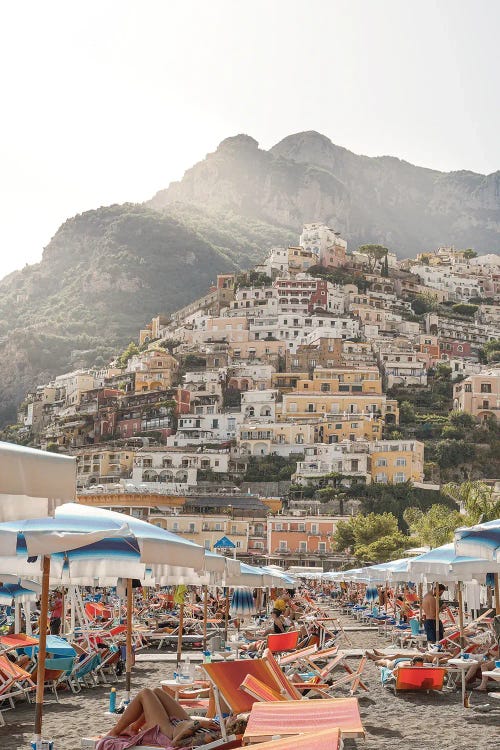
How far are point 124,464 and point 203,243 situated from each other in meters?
98.1

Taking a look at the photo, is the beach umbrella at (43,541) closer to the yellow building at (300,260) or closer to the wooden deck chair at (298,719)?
the wooden deck chair at (298,719)

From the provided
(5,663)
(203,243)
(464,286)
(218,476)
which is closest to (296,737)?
(5,663)

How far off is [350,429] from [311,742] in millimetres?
73250

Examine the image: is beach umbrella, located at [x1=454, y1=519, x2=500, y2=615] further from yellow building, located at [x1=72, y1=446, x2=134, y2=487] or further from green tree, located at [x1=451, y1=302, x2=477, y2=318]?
green tree, located at [x1=451, y1=302, x2=477, y2=318]

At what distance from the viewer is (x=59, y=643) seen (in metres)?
12.0

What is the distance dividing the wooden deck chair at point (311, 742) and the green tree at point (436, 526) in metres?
30.0

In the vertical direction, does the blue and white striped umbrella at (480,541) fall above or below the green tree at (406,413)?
below

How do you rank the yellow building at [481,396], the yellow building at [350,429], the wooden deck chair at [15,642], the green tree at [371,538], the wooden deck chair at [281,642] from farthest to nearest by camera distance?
the yellow building at [481,396] → the yellow building at [350,429] → the green tree at [371,538] → the wooden deck chair at [281,642] → the wooden deck chair at [15,642]

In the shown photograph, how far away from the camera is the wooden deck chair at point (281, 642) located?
13.5 metres

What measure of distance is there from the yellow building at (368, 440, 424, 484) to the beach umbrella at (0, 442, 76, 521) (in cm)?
6752

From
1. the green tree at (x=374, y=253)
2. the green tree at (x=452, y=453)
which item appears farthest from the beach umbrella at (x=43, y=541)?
the green tree at (x=374, y=253)

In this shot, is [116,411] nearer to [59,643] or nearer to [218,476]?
[218,476]

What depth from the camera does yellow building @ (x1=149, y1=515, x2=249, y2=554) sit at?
65312mm

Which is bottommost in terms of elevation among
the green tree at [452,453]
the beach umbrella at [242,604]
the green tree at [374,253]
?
the beach umbrella at [242,604]
